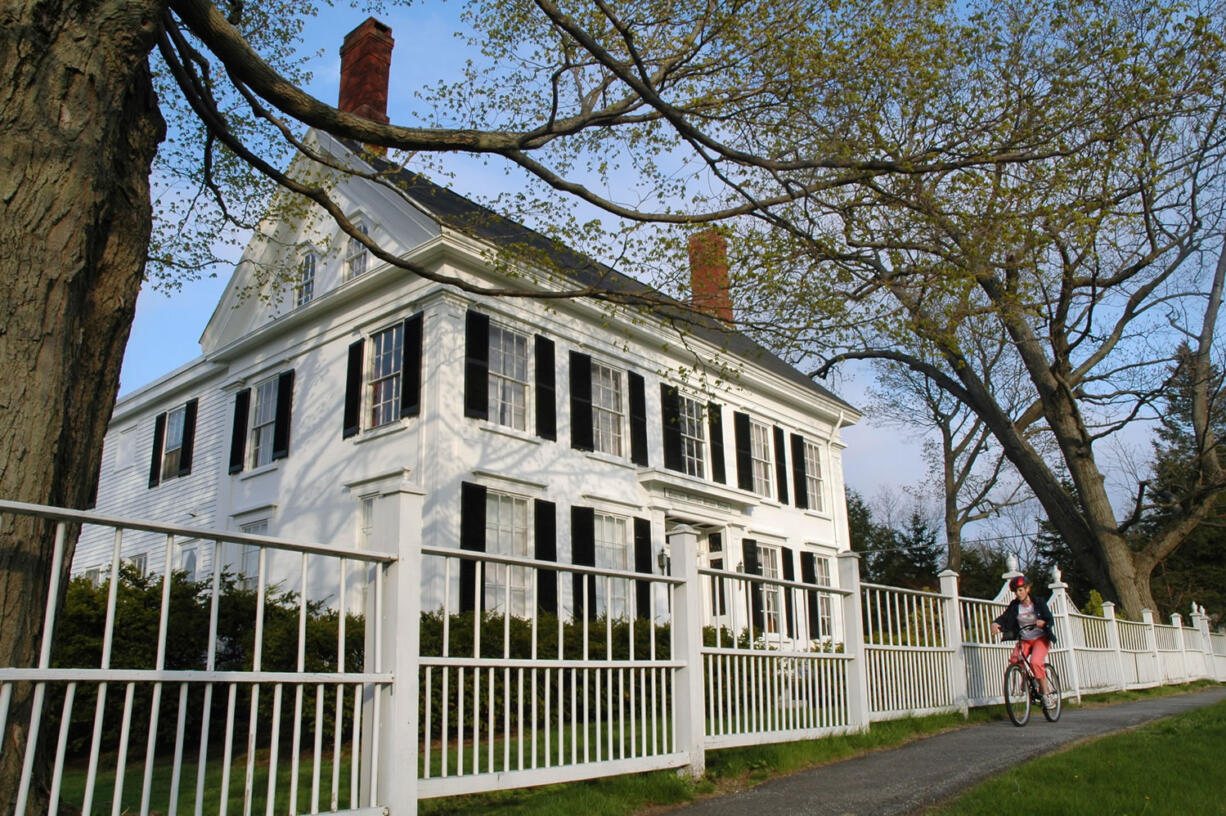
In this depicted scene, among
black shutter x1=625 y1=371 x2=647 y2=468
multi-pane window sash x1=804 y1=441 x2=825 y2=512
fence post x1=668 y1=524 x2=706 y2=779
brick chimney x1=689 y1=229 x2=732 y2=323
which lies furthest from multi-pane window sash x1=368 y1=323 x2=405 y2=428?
multi-pane window sash x1=804 y1=441 x2=825 y2=512

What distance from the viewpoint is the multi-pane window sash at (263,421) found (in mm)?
17000

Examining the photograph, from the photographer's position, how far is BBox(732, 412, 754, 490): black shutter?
Answer: 65.5ft

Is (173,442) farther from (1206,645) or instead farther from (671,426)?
(1206,645)

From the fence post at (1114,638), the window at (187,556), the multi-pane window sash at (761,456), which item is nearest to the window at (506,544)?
the window at (187,556)

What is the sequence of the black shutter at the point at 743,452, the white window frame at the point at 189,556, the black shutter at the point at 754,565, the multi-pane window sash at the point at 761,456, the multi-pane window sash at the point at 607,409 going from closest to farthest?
the multi-pane window sash at the point at 607,409, the white window frame at the point at 189,556, the black shutter at the point at 754,565, the black shutter at the point at 743,452, the multi-pane window sash at the point at 761,456

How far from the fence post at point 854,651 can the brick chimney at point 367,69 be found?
13.0m

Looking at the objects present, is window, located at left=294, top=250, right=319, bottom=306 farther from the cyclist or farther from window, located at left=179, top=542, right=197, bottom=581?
the cyclist

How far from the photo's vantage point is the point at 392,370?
49.4ft

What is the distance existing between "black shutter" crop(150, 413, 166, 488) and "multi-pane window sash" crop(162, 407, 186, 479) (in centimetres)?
11

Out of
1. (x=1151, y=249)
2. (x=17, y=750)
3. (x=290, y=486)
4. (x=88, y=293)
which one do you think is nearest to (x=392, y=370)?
(x=290, y=486)

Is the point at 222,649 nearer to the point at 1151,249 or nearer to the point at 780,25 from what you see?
the point at 780,25

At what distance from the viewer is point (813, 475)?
2288 cm

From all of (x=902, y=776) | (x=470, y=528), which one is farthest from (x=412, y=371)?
(x=902, y=776)

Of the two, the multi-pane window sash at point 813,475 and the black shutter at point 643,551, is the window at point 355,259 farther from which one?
the multi-pane window sash at point 813,475
